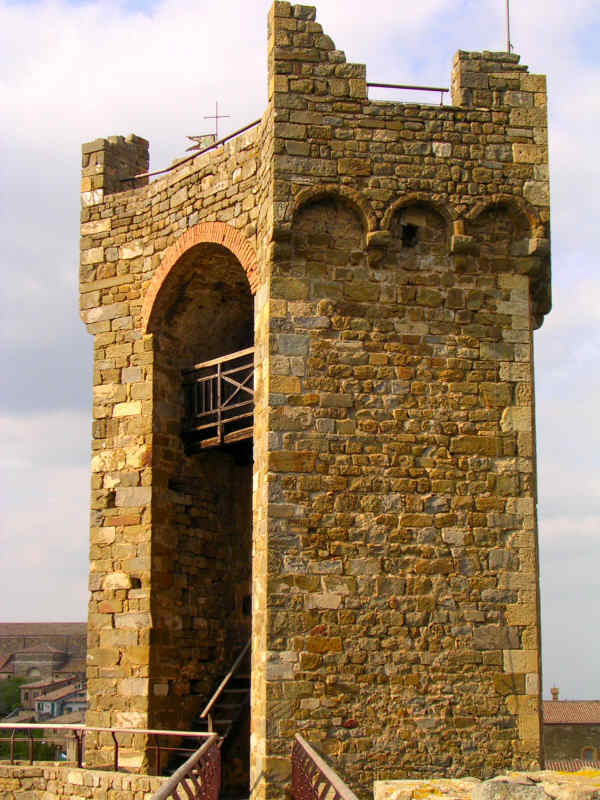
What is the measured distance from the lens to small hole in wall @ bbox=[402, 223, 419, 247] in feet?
29.0

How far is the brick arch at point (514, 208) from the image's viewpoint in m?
8.87

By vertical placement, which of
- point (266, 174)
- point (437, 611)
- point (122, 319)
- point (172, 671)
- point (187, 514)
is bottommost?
point (172, 671)

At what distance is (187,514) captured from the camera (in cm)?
1121

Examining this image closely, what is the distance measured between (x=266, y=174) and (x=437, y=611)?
3881 millimetres

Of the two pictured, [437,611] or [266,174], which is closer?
[437,611]

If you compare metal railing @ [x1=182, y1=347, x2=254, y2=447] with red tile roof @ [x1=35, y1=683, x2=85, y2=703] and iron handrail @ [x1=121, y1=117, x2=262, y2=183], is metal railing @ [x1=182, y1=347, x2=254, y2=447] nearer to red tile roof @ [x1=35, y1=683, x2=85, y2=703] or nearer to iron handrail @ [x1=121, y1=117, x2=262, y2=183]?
iron handrail @ [x1=121, y1=117, x2=262, y2=183]

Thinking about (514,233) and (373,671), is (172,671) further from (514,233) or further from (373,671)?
(514,233)

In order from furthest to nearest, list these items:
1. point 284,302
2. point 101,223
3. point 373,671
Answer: point 101,223 → point 284,302 → point 373,671


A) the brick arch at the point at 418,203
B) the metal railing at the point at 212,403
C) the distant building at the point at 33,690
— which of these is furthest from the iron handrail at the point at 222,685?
the distant building at the point at 33,690

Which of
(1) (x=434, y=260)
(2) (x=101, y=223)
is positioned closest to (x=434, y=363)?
(1) (x=434, y=260)

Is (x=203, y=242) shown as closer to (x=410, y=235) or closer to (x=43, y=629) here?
(x=410, y=235)

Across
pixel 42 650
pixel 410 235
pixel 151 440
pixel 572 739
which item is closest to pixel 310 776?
pixel 410 235

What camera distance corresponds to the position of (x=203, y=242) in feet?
34.4

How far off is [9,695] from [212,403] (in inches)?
1992
